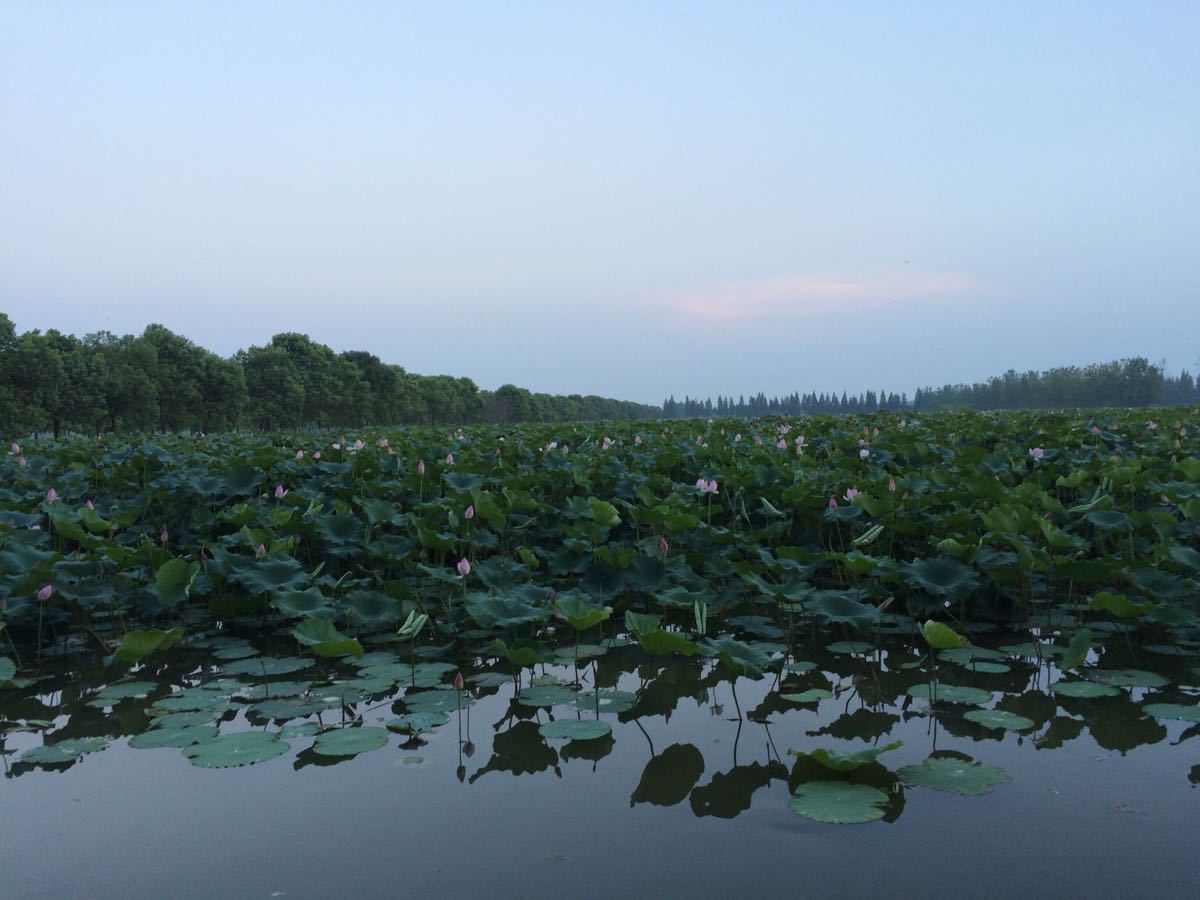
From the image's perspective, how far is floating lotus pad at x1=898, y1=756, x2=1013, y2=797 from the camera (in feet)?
8.03

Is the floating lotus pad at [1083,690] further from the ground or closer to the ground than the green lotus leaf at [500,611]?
closer to the ground

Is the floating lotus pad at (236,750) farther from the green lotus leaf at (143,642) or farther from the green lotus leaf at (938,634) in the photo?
the green lotus leaf at (938,634)

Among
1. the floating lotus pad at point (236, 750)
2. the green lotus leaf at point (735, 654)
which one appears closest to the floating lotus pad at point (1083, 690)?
the green lotus leaf at point (735, 654)

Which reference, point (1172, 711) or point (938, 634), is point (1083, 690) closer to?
point (1172, 711)

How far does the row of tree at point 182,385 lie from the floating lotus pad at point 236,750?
37.0 metres

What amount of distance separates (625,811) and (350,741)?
1.10 meters

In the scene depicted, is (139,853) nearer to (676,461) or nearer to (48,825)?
(48,825)

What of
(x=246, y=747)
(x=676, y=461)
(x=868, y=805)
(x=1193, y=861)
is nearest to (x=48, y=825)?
(x=246, y=747)

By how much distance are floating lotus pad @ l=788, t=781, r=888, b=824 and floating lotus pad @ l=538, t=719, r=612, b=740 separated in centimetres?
79

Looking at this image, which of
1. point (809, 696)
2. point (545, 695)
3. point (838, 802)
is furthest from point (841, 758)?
point (545, 695)

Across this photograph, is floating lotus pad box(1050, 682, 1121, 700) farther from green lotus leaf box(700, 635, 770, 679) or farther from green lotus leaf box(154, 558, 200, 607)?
green lotus leaf box(154, 558, 200, 607)

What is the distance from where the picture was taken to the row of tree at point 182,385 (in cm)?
3350

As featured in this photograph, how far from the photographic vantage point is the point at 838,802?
2.33 metres

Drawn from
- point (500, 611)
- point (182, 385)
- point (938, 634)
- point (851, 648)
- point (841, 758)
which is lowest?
point (851, 648)
